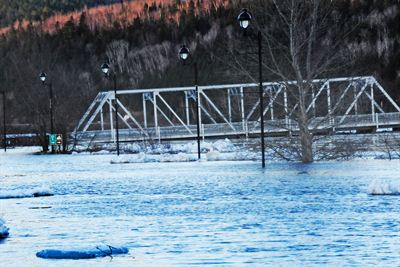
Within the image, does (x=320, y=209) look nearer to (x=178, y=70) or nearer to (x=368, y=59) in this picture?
(x=368, y=59)

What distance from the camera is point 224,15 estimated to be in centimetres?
18400

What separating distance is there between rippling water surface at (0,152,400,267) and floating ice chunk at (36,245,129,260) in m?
0.19

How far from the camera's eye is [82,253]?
11.5m

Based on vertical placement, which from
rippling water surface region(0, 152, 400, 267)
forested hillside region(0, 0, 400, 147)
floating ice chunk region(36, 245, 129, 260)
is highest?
forested hillside region(0, 0, 400, 147)

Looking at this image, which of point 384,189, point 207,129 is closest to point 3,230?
point 384,189

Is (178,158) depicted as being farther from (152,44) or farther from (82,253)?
(152,44)

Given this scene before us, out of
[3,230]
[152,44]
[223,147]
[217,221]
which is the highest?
[152,44]

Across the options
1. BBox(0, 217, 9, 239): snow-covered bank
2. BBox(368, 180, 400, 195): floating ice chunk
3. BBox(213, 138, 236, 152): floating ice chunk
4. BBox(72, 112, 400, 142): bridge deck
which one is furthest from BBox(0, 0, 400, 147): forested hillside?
BBox(0, 217, 9, 239): snow-covered bank

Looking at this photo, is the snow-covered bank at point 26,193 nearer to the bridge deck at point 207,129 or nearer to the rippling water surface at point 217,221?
A: the rippling water surface at point 217,221

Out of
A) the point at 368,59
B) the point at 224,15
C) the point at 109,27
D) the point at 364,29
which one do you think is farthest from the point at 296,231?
the point at 109,27

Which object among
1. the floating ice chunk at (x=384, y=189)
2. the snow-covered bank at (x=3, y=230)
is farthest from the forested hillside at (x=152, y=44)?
the snow-covered bank at (x=3, y=230)

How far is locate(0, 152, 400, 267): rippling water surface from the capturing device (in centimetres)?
1122

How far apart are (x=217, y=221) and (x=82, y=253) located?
372 cm

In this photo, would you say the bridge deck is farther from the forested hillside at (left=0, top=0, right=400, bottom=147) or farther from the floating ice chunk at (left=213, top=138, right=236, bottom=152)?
the forested hillside at (left=0, top=0, right=400, bottom=147)
